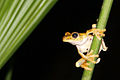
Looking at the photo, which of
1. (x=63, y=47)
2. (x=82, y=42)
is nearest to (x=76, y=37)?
(x=82, y=42)

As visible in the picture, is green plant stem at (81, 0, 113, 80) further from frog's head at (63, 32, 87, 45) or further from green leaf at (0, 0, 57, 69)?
frog's head at (63, 32, 87, 45)

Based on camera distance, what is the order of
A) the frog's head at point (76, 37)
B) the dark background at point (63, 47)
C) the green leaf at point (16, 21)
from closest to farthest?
1. the green leaf at point (16, 21)
2. the frog's head at point (76, 37)
3. the dark background at point (63, 47)

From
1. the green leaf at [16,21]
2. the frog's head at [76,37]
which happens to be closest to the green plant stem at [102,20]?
the green leaf at [16,21]

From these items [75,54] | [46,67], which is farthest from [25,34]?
[46,67]

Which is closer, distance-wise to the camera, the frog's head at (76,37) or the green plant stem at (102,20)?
the green plant stem at (102,20)

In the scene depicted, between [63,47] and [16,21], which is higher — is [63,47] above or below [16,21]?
above

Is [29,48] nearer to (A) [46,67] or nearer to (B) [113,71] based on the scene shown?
(A) [46,67]

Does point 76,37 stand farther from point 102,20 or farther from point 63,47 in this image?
point 63,47

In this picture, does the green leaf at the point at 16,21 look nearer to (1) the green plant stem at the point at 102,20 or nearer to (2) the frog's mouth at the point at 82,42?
(1) the green plant stem at the point at 102,20
